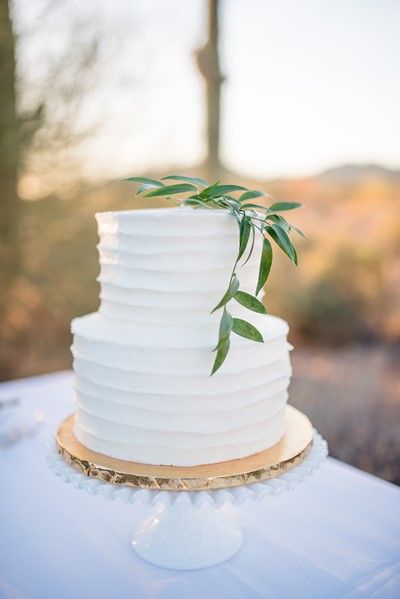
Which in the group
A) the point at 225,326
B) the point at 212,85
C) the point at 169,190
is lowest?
the point at 225,326

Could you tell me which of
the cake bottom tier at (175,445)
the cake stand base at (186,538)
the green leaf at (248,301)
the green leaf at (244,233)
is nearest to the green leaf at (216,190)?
the green leaf at (244,233)

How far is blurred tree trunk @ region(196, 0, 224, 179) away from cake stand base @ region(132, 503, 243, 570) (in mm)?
6257

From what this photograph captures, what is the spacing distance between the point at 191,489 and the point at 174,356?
1.14 feet

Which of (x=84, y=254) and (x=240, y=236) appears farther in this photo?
(x=84, y=254)

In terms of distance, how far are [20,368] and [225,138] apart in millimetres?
4216

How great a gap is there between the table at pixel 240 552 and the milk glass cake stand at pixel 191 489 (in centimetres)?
5

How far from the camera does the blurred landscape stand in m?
5.88

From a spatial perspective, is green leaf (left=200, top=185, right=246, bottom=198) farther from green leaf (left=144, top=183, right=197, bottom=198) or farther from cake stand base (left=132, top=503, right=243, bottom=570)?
cake stand base (left=132, top=503, right=243, bottom=570)

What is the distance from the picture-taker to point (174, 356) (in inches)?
55.7

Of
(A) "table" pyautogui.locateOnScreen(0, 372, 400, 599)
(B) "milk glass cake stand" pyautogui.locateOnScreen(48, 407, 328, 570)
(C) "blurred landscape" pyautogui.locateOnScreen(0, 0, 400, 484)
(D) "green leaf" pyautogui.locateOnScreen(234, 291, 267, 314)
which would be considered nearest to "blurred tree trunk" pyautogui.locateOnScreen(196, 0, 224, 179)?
(C) "blurred landscape" pyautogui.locateOnScreen(0, 0, 400, 484)

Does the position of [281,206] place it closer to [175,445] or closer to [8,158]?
[175,445]

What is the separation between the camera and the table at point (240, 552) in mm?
1427

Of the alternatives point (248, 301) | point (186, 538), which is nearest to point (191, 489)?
point (186, 538)

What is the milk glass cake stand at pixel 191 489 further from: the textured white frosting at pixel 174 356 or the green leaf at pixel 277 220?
the green leaf at pixel 277 220
